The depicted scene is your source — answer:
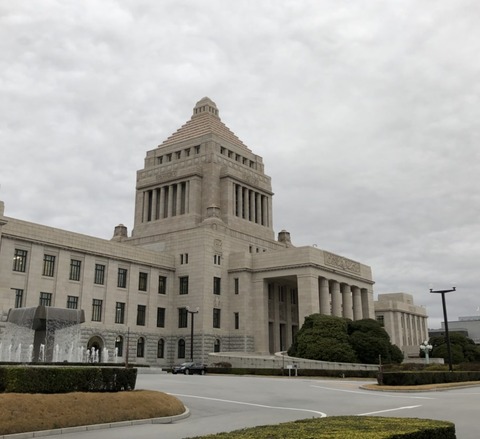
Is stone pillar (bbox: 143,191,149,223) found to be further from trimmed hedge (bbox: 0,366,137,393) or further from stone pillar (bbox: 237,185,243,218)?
trimmed hedge (bbox: 0,366,137,393)

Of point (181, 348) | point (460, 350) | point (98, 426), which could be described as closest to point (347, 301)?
point (460, 350)

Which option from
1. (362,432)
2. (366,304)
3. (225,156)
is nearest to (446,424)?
(362,432)

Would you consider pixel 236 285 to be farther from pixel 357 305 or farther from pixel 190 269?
pixel 357 305

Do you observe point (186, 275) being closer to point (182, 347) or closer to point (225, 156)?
point (182, 347)

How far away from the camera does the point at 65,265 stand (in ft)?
176

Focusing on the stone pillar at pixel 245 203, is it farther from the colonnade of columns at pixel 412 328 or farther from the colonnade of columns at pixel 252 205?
the colonnade of columns at pixel 412 328

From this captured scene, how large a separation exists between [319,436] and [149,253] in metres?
56.3

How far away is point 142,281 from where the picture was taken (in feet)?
206

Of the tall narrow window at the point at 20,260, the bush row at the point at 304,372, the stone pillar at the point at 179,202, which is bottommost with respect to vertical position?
the bush row at the point at 304,372

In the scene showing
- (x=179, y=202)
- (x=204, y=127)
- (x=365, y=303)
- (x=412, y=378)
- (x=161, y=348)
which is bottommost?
(x=412, y=378)

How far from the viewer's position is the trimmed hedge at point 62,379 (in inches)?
688

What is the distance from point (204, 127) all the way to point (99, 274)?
36.1 m

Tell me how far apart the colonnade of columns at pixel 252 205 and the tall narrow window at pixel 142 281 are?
20710 millimetres

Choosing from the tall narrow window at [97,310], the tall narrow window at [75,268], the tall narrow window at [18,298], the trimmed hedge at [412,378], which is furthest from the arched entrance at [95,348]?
the trimmed hedge at [412,378]
